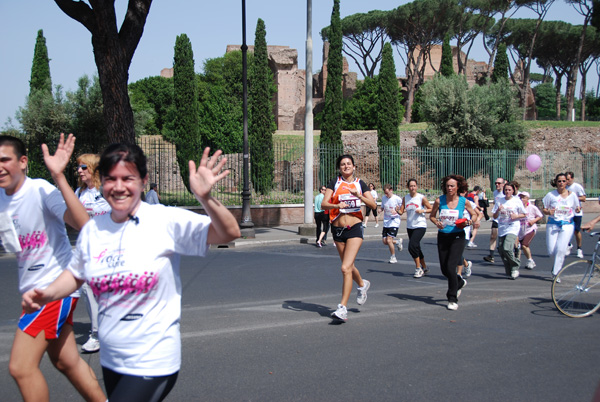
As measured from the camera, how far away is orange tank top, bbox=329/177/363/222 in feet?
21.4

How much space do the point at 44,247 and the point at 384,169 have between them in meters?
20.2

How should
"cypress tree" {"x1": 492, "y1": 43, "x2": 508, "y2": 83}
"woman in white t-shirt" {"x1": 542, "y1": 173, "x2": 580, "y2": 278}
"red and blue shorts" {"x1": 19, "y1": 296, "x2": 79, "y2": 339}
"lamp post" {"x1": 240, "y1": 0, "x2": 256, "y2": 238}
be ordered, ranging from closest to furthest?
"red and blue shorts" {"x1": 19, "y1": 296, "x2": 79, "y2": 339} → "woman in white t-shirt" {"x1": 542, "y1": 173, "x2": 580, "y2": 278} → "lamp post" {"x1": 240, "y1": 0, "x2": 256, "y2": 238} → "cypress tree" {"x1": 492, "y1": 43, "x2": 508, "y2": 83}

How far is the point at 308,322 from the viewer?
6180mm

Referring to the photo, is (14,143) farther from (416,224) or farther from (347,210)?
(416,224)

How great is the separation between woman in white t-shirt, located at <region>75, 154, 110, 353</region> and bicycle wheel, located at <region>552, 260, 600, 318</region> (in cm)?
510

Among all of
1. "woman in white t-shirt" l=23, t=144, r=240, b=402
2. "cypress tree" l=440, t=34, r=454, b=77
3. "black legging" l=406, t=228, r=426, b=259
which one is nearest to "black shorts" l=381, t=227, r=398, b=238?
"black legging" l=406, t=228, r=426, b=259

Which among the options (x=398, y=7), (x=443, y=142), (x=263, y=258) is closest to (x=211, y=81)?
(x=398, y=7)

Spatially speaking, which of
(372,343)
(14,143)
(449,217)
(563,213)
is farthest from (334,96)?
(14,143)

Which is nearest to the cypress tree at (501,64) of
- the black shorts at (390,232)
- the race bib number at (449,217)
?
the black shorts at (390,232)

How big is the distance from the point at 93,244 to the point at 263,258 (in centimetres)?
962

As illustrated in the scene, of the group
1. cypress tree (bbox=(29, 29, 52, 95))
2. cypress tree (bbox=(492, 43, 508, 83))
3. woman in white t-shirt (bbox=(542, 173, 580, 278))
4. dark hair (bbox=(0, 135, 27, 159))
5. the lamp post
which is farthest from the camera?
cypress tree (bbox=(492, 43, 508, 83))

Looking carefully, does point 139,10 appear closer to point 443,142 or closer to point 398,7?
point 443,142

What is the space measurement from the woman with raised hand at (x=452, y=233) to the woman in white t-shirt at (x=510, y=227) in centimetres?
211

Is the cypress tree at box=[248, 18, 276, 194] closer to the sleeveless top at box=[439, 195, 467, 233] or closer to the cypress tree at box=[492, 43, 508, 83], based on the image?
the sleeveless top at box=[439, 195, 467, 233]
